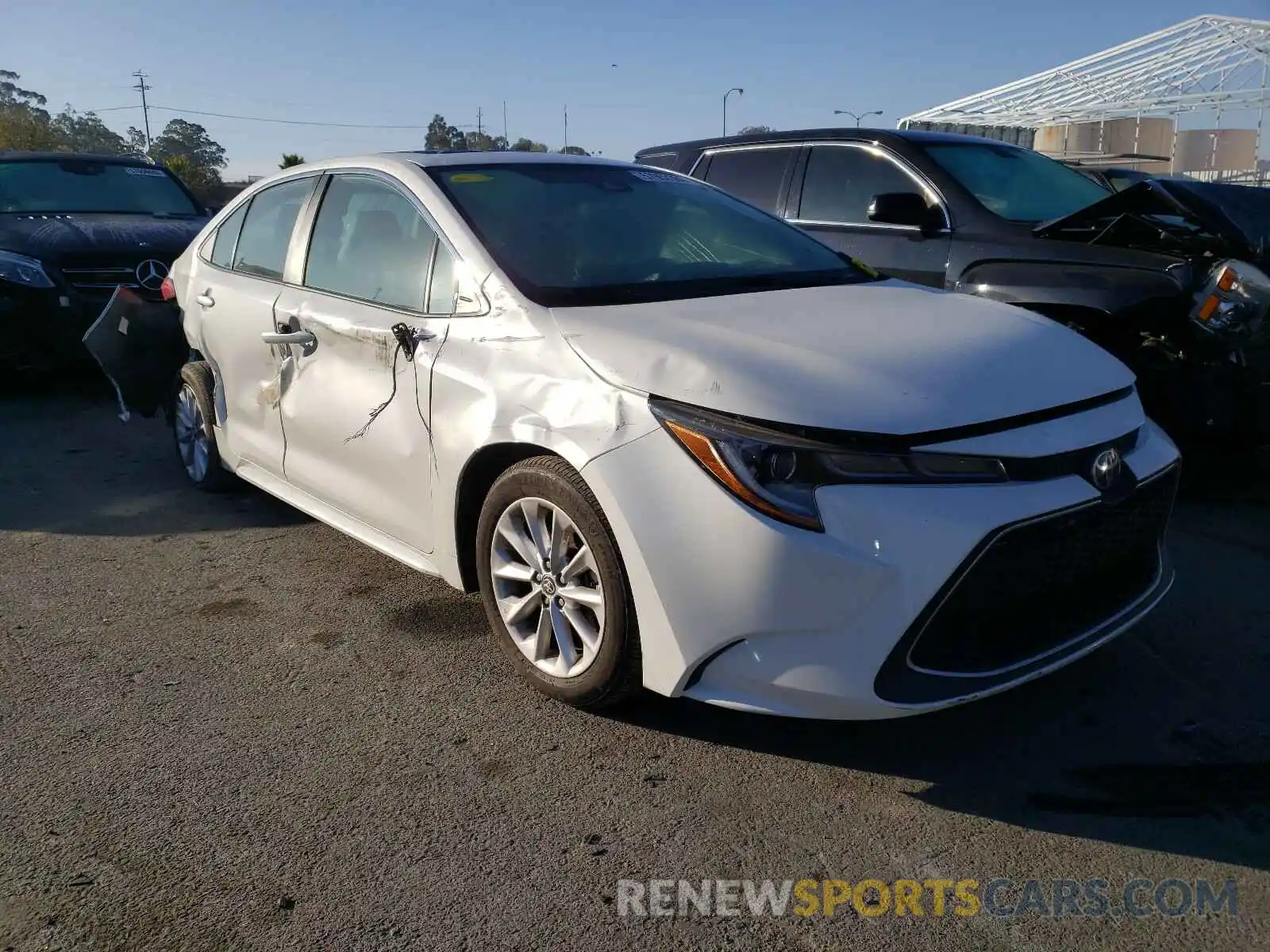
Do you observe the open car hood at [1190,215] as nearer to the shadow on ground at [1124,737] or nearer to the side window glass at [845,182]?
the side window glass at [845,182]

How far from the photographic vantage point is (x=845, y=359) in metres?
2.86

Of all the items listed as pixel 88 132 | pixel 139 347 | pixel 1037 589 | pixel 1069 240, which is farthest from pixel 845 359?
pixel 88 132

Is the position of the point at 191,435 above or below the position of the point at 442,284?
below

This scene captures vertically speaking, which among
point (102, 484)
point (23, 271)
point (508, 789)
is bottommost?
point (508, 789)

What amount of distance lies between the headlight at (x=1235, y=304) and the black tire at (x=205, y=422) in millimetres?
4503

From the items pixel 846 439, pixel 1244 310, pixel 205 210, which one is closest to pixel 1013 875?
pixel 846 439

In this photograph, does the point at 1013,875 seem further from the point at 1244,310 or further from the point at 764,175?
the point at 764,175

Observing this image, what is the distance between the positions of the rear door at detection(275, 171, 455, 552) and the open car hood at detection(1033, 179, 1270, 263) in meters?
3.25

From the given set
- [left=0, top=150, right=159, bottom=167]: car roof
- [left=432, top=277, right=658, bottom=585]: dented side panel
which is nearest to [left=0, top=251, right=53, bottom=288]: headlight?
[left=0, top=150, right=159, bottom=167]: car roof

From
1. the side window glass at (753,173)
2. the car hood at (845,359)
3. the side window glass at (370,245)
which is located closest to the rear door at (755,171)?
the side window glass at (753,173)

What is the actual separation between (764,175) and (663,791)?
15.9 feet

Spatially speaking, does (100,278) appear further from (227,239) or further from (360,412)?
(360,412)

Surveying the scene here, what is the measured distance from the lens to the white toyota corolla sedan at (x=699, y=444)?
2.59 metres

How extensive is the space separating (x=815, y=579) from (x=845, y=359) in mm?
646
